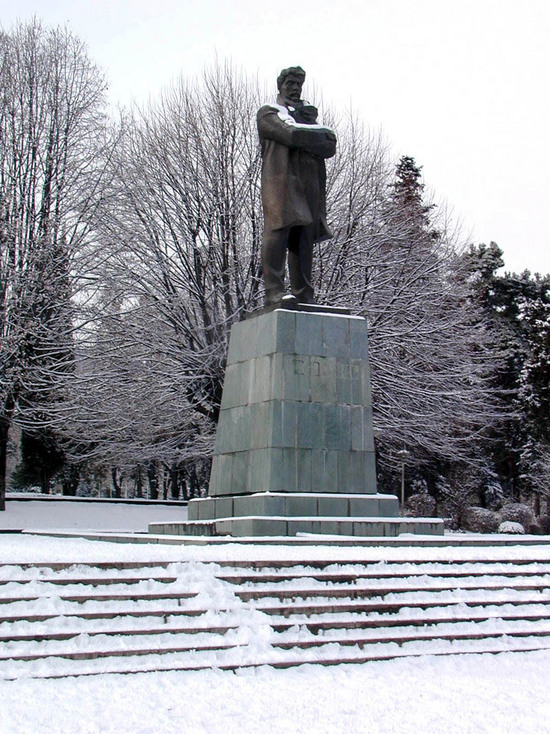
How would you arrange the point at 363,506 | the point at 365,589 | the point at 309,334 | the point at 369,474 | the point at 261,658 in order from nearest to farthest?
1. the point at 261,658
2. the point at 365,589
3. the point at 363,506
4. the point at 369,474
5. the point at 309,334

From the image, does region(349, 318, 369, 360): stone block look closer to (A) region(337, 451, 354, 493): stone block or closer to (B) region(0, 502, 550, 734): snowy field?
(A) region(337, 451, 354, 493): stone block

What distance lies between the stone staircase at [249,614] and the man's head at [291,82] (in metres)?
7.75

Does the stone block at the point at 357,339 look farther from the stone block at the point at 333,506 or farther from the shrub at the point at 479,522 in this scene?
the shrub at the point at 479,522

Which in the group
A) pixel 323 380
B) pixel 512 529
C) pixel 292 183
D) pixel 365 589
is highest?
pixel 292 183

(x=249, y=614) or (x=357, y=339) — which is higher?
(x=357, y=339)

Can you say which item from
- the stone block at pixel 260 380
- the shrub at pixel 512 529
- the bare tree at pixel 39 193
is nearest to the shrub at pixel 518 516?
the shrub at pixel 512 529

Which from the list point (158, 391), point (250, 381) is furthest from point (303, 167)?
point (158, 391)

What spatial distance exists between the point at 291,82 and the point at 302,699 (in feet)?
32.3

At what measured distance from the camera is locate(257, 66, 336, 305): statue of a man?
13211 millimetres

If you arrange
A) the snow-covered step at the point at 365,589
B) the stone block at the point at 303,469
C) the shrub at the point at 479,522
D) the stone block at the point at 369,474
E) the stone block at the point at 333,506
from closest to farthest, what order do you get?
the snow-covered step at the point at 365,589
the stone block at the point at 333,506
the stone block at the point at 303,469
the stone block at the point at 369,474
the shrub at the point at 479,522

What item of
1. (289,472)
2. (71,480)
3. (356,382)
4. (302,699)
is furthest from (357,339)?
(71,480)

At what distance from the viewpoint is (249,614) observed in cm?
741

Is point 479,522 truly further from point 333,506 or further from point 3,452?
point 333,506

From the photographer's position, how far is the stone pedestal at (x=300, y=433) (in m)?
12.0
